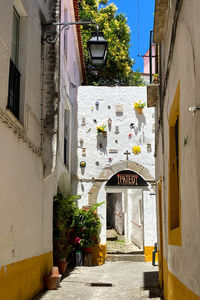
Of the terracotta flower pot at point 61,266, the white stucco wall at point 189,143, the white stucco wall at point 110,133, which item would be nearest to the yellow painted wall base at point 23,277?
the terracotta flower pot at point 61,266

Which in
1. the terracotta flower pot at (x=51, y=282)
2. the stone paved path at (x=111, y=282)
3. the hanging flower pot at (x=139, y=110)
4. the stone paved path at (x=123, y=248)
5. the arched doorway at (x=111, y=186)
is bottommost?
the stone paved path at (x=111, y=282)

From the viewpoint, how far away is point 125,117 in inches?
559

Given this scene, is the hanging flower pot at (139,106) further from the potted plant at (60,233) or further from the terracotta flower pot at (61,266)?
the terracotta flower pot at (61,266)

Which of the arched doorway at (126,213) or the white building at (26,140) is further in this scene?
the arched doorway at (126,213)

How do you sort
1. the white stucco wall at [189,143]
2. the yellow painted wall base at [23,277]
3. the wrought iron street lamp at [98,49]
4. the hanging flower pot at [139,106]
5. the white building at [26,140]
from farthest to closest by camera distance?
the hanging flower pot at [139,106]
the wrought iron street lamp at [98,49]
the white building at [26,140]
the yellow painted wall base at [23,277]
the white stucco wall at [189,143]

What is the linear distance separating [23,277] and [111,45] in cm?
1617

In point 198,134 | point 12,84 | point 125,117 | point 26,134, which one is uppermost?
point 125,117

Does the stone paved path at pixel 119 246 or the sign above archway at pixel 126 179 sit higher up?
the sign above archway at pixel 126 179

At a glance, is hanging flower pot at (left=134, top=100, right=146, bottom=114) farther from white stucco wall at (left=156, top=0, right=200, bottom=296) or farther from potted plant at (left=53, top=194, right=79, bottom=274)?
white stucco wall at (left=156, top=0, right=200, bottom=296)

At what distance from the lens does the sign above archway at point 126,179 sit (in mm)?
13727

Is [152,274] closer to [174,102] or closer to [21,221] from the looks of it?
[21,221]

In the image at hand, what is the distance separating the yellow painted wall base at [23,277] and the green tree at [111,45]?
13741 millimetres

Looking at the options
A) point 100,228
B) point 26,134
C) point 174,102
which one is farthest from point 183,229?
point 100,228

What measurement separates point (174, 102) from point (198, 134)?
2.00 m
